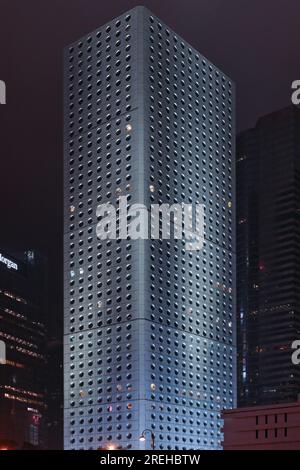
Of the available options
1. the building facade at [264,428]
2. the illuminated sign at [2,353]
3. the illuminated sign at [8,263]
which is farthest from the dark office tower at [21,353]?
the building facade at [264,428]

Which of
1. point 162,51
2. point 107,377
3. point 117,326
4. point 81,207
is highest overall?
point 162,51

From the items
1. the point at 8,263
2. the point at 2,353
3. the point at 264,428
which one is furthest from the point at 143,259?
the point at 8,263

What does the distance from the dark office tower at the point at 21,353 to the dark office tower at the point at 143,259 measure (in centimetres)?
5029

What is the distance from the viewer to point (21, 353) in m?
187

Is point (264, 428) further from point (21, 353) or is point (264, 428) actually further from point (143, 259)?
point (21, 353)

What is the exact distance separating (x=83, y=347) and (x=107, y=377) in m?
8.12

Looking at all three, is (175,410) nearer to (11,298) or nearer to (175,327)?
(175,327)

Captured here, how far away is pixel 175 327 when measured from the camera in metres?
127

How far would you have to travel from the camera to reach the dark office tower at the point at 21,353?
176875 mm

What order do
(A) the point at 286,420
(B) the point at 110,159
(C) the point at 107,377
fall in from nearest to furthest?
(A) the point at 286,420, (C) the point at 107,377, (B) the point at 110,159

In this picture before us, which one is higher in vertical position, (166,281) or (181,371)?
(166,281)

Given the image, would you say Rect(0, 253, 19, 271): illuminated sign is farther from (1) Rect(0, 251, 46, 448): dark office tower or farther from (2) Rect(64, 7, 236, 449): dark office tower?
(2) Rect(64, 7, 236, 449): dark office tower

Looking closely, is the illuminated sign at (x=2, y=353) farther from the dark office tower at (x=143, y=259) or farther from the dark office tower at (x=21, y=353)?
the dark office tower at (x=143, y=259)

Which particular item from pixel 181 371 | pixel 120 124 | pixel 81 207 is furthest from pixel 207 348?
pixel 120 124
